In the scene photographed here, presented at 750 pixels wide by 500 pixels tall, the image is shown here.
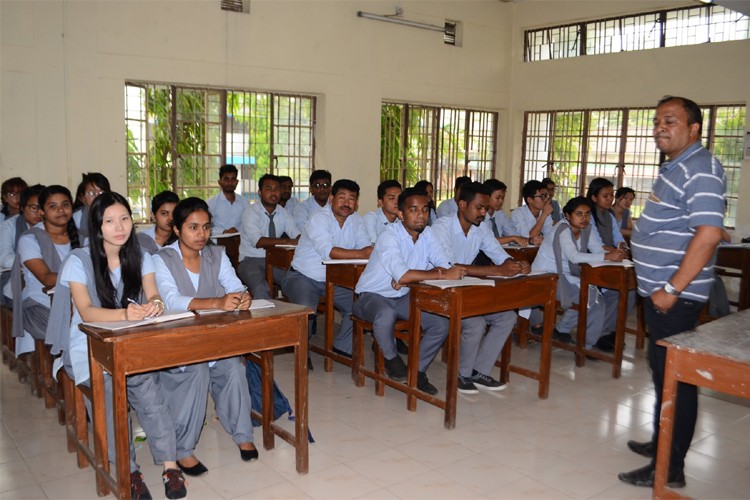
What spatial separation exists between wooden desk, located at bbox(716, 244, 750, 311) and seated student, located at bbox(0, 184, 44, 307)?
5373 millimetres

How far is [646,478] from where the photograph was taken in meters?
2.88

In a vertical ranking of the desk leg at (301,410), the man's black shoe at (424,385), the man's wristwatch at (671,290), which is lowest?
the man's black shoe at (424,385)

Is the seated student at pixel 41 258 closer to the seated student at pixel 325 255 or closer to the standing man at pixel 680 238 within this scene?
the seated student at pixel 325 255

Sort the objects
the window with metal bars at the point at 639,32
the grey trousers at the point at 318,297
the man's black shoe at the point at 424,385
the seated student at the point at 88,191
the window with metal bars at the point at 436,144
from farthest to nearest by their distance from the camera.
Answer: the window with metal bars at the point at 436,144 → the window with metal bars at the point at 639,32 → the grey trousers at the point at 318,297 → the seated student at the point at 88,191 → the man's black shoe at the point at 424,385

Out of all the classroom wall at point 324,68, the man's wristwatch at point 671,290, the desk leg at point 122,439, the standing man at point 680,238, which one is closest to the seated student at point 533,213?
the classroom wall at point 324,68

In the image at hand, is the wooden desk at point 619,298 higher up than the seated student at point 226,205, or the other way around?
the seated student at point 226,205

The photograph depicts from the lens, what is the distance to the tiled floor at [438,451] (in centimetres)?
283

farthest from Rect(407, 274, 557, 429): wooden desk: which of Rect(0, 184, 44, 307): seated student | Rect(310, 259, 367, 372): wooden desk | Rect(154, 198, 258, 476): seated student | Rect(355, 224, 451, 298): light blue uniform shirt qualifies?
Rect(0, 184, 44, 307): seated student

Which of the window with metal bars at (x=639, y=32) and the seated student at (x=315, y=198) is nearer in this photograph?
the seated student at (x=315, y=198)

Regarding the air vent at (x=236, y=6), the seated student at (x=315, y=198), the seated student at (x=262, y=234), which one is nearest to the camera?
the seated student at (x=262, y=234)

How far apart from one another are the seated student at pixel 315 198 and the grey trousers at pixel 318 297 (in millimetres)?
1474

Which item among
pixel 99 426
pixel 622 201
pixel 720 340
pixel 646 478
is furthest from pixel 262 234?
pixel 720 340

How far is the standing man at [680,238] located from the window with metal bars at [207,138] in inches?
232

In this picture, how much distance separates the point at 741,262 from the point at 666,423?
3.75 metres
